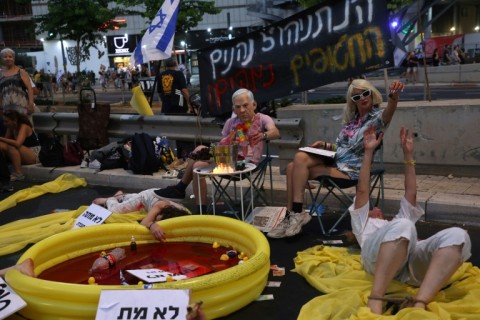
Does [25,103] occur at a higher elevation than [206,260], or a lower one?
higher

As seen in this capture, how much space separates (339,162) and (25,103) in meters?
5.97

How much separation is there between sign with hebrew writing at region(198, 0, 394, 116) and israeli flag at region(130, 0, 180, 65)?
1.63 m

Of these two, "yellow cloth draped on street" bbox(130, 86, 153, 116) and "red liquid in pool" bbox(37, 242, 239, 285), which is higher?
"yellow cloth draped on street" bbox(130, 86, 153, 116)

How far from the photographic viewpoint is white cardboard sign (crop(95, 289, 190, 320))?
9.68 ft

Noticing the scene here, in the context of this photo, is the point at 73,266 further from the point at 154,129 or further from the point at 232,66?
the point at 154,129

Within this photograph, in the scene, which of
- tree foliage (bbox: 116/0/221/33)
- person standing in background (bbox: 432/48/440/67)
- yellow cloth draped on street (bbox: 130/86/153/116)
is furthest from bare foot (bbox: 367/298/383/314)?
person standing in background (bbox: 432/48/440/67)

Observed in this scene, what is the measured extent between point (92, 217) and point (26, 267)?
1.68m

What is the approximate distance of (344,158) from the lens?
490cm

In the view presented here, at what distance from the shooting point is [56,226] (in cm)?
540

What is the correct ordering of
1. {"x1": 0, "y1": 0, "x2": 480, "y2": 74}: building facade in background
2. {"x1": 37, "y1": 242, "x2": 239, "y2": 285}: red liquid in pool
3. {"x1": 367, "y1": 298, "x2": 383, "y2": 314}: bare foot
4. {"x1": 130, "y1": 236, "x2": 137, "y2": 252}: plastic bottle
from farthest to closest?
1. {"x1": 0, "y1": 0, "x2": 480, "y2": 74}: building facade in background
2. {"x1": 130, "y1": 236, "x2": 137, "y2": 252}: plastic bottle
3. {"x1": 37, "y1": 242, "x2": 239, "y2": 285}: red liquid in pool
4. {"x1": 367, "y1": 298, "x2": 383, "y2": 314}: bare foot

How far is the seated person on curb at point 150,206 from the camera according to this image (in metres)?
4.70

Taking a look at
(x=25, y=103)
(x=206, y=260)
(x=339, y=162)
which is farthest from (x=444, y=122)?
(x=25, y=103)

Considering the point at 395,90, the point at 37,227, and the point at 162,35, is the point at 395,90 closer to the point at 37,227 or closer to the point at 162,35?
the point at 37,227

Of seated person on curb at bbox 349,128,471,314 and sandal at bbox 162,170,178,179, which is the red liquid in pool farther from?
sandal at bbox 162,170,178,179
